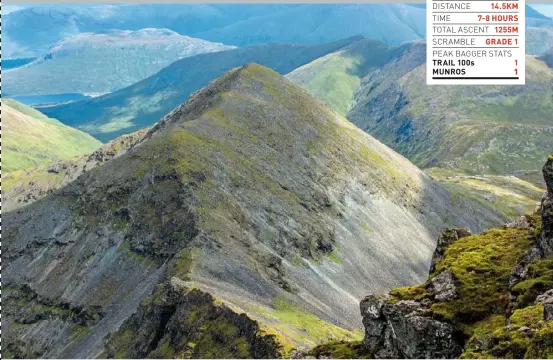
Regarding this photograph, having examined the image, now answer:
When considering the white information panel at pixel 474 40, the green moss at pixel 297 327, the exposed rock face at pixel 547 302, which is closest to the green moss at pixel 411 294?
the exposed rock face at pixel 547 302

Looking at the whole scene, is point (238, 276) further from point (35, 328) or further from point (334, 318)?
point (35, 328)

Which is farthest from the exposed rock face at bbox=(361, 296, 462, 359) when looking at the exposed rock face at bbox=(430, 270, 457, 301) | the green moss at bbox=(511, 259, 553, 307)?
the green moss at bbox=(511, 259, 553, 307)

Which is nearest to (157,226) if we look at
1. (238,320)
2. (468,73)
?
(238,320)

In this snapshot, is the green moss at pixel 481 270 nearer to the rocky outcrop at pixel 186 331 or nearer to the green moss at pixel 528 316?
the green moss at pixel 528 316

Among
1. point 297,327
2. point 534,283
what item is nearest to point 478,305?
point 534,283

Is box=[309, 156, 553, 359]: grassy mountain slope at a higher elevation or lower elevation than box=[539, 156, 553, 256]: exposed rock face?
lower

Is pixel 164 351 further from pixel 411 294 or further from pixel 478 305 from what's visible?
pixel 478 305

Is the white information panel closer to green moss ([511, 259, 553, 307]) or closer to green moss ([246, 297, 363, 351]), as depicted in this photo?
green moss ([511, 259, 553, 307])
